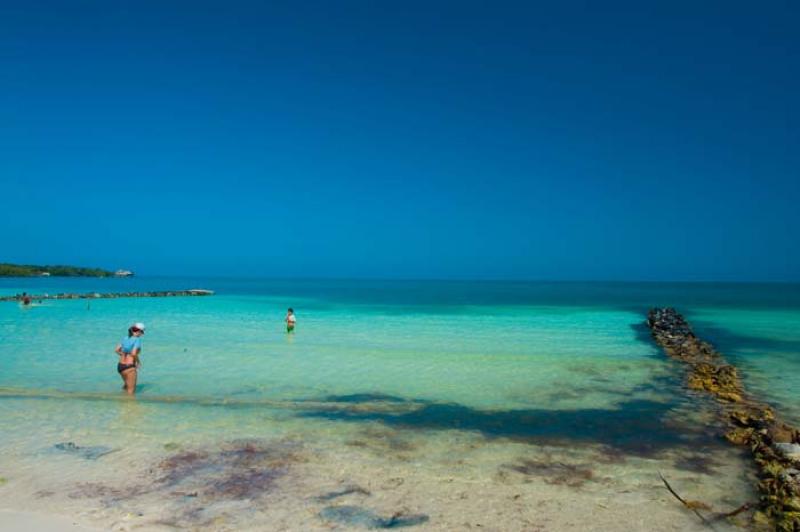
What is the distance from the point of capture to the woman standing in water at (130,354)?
11984 mm

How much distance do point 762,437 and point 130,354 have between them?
38.7 feet

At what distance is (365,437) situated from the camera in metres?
9.24

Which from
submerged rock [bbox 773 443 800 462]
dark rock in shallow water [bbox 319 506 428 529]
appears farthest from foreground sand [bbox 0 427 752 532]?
submerged rock [bbox 773 443 800 462]

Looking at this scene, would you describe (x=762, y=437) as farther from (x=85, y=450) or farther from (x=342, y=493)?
(x=85, y=450)

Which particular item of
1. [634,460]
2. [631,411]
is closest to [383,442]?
[634,460]

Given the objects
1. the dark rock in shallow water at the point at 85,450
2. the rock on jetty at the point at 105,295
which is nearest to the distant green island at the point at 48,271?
the rock on jetty at the point at 105,295

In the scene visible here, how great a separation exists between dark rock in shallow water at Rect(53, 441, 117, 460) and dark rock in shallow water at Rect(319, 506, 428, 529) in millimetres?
3871

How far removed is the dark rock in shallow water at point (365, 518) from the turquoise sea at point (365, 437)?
0.02 m

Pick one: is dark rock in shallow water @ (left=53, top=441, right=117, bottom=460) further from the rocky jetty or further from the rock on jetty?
the rock on jetty

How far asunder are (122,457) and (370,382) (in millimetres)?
6926

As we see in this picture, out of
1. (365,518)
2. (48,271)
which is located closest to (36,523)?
(365,518)

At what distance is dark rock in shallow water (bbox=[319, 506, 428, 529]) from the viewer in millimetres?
5922

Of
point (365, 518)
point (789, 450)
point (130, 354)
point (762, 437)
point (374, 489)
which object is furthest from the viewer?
point (130, 354)

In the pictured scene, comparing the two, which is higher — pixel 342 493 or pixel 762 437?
pixel 762 437
